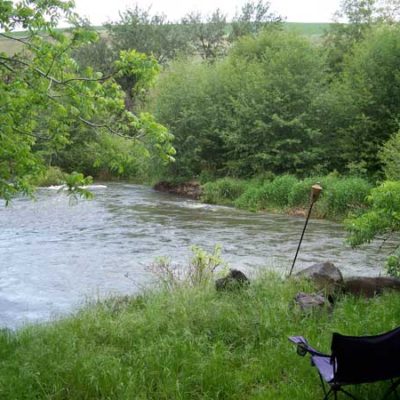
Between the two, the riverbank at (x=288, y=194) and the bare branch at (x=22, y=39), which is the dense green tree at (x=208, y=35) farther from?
the bare branch at (x=22, y=39)

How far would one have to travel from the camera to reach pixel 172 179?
2536 centimetres

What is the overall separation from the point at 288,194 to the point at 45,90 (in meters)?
14.4

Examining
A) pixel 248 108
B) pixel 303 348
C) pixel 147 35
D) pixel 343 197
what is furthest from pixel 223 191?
pixel 147 35

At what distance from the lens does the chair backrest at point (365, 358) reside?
134 inches

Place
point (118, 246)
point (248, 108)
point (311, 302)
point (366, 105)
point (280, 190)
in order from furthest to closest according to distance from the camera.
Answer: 1. point (248, 108)
2. point (366, 105)
3. point (280, 190)
4. point (118, 246)
5. point (311, 302)

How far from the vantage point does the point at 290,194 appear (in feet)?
59.4

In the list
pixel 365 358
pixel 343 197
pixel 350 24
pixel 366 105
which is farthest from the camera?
pixel 350 24

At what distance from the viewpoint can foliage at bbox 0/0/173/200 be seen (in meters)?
4.62

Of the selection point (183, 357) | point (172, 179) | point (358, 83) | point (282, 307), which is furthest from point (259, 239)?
point (172, 179)

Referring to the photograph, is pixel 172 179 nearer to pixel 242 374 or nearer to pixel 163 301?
pixel 163 301

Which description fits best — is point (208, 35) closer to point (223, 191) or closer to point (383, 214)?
point (223, 191)

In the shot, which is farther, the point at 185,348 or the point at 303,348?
the point at 185,348

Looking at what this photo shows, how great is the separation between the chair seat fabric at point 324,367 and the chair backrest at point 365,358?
13cm

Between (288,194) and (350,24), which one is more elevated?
(350,24)
